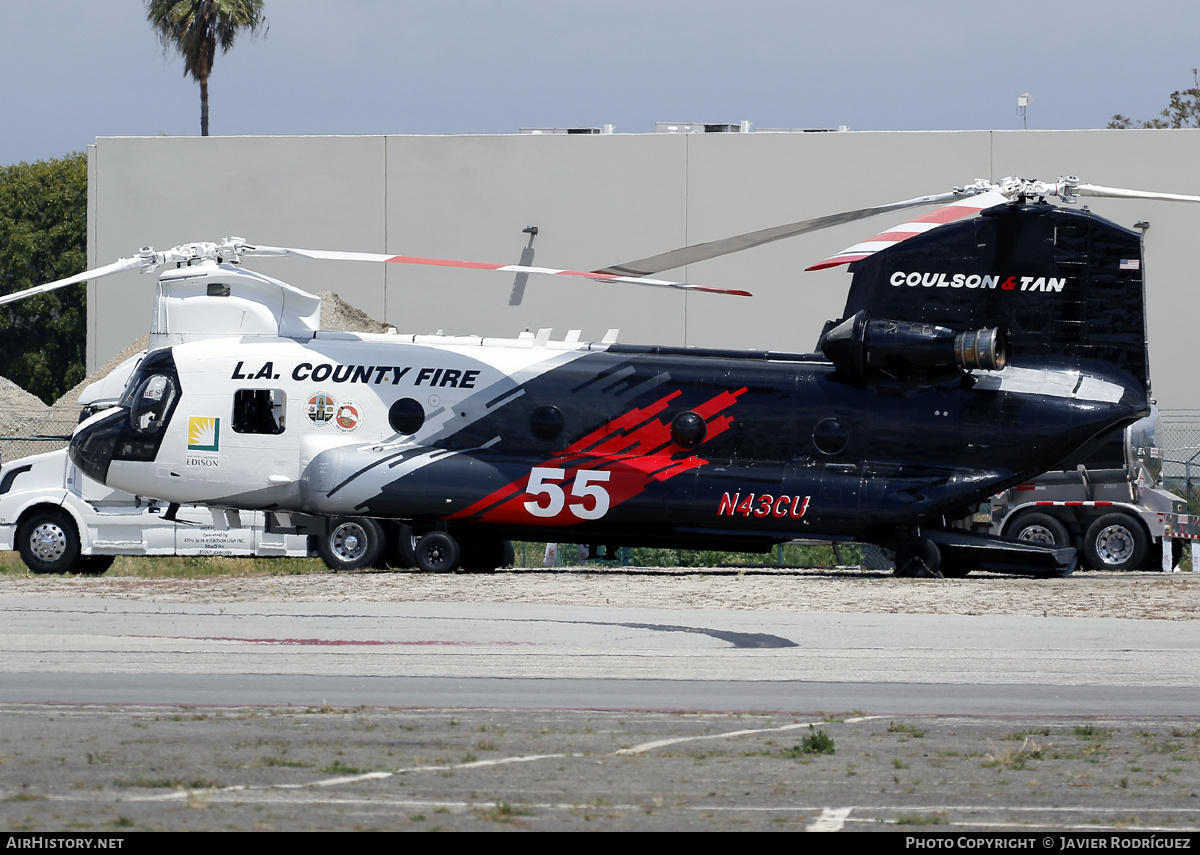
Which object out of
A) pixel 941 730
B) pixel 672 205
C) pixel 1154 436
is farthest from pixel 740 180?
pixel 941 730

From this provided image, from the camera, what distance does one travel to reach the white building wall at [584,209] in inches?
1479

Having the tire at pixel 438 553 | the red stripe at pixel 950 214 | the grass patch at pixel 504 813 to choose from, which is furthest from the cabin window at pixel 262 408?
the grass patch at pixel 504 813

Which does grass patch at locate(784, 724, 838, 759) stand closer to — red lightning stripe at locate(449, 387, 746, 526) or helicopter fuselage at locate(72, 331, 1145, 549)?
helicopter fuselage at locate(72, 331, 1145, 549)

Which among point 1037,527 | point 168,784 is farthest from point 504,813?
point 1037,527

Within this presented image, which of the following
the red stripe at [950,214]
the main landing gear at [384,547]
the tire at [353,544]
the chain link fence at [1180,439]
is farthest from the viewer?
the chain link fence at [1180,439]

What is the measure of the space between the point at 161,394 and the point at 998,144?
26.0 meters

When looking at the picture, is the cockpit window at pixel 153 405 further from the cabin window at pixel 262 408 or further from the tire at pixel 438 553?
the tire at pixel 438 553

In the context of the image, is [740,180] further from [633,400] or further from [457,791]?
[457,791]

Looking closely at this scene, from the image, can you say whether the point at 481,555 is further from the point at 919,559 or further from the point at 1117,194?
the point at 1117,194

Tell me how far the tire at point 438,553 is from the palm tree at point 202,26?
38654 millimetres

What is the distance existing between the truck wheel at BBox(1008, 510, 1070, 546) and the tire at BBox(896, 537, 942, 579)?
502 centimetres

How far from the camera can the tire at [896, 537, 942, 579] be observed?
1759cm

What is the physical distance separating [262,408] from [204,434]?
902 millimetres

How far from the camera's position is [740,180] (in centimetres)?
3866
